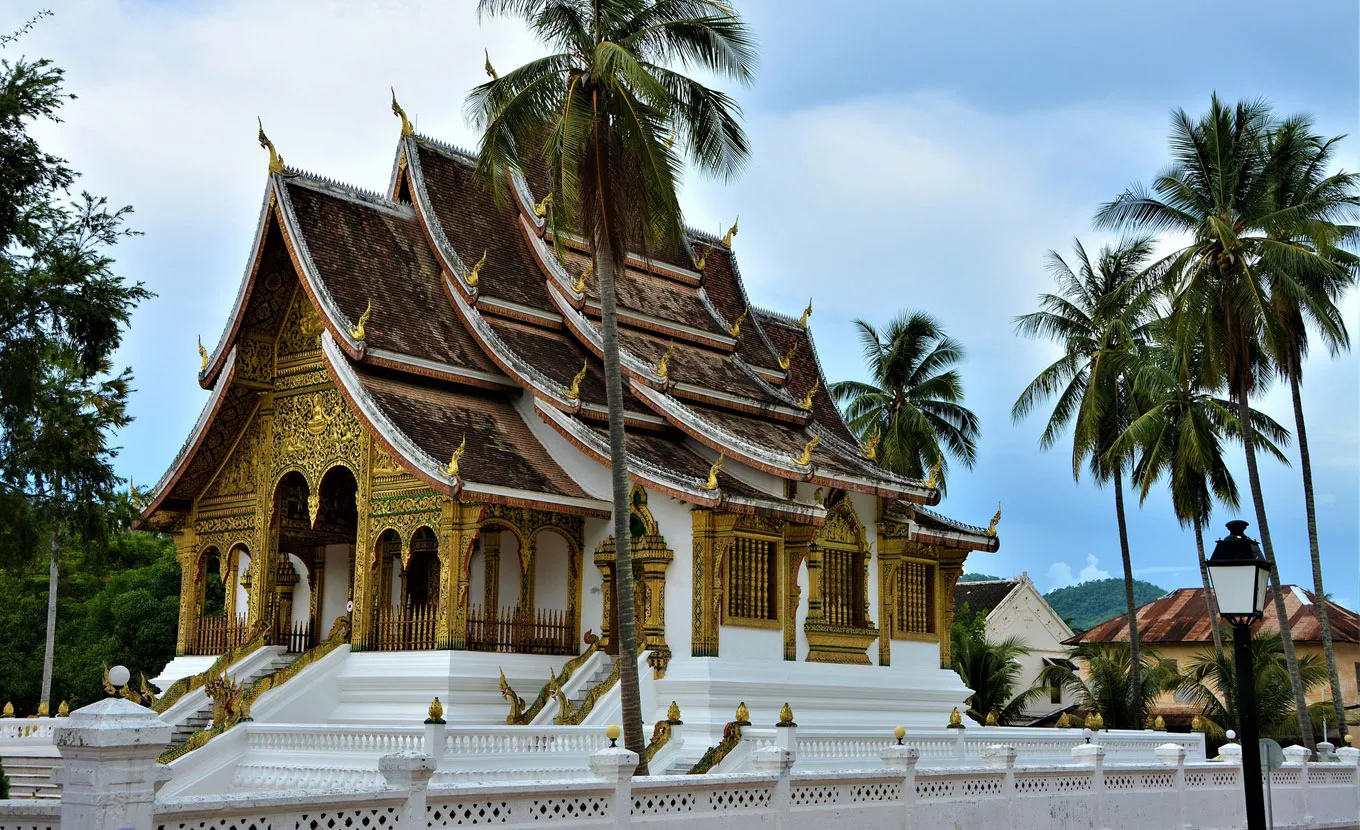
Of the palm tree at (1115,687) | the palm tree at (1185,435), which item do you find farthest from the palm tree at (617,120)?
the palm tree at (1115,687)

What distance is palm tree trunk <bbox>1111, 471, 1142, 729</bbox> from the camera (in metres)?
31.3

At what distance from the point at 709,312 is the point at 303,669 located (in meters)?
9.47

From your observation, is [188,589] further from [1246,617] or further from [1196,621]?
[1196,621]

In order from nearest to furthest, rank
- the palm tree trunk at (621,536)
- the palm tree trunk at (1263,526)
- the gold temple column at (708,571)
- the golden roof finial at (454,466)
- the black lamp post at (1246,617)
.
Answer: the black lamp post at (1246,617) < the palm tree trunk at (621,536) < the golden roof finial at (454,466) < the gold temple column at (708,571) < the palm tree trunk at (1263,526)

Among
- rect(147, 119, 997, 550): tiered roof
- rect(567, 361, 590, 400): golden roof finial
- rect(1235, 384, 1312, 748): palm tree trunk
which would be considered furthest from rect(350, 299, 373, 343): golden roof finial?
rect(1235, 384, 1312, 748): palm tree trunk

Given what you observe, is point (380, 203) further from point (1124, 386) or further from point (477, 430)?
point (1124, 386)

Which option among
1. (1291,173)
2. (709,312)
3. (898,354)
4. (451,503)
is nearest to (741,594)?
(451,503)

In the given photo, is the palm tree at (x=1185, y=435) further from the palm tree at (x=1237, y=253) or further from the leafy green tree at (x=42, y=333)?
the leafy green tree at (x=42, y=333)

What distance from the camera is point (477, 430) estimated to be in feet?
65.0

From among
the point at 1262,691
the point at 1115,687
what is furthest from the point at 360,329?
the point at 1262,691

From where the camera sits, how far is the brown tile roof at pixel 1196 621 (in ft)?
140

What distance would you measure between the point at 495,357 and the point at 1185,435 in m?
16.4

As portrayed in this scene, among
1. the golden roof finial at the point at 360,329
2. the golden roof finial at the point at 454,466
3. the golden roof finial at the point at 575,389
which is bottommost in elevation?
the golden roof finial at the point at 454,466

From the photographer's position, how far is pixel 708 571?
1864 cm
